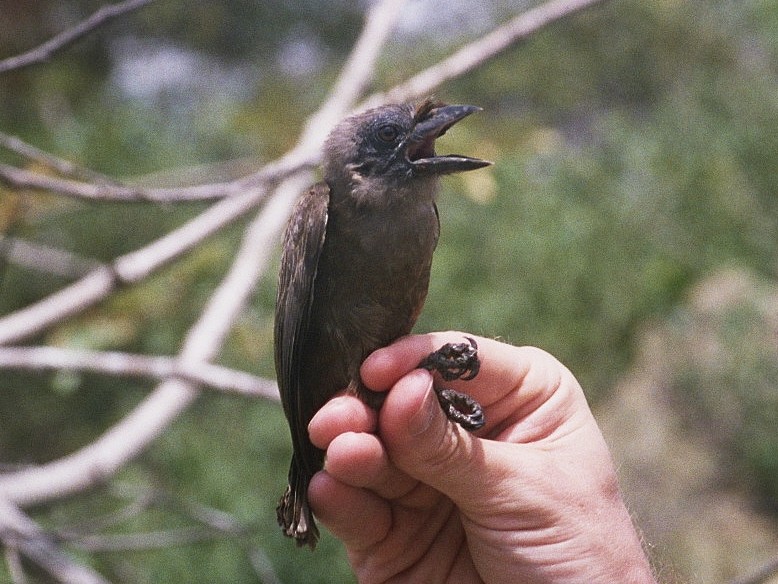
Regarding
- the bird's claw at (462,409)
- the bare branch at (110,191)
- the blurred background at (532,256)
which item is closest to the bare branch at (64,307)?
the blurred background at (532,256)

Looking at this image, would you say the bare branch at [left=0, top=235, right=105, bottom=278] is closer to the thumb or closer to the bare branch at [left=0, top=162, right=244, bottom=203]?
the bare branch at [left=0, top=162, right=244, bottom=203]

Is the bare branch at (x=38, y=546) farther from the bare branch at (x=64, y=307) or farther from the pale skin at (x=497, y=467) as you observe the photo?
the pale skin at (x=497, y=467)

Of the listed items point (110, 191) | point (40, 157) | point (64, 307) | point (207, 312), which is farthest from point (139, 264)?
point (40, 157)

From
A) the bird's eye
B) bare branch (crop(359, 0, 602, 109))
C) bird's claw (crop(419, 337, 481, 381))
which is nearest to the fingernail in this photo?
bird's claw (crop(419, 337, 481, 381))

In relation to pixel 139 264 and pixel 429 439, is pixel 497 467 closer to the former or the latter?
pixel 429 439

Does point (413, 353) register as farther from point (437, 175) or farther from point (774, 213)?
point (774, 213)

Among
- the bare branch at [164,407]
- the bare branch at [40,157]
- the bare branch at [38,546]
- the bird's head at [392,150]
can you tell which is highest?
the bare branch at [40,157]
